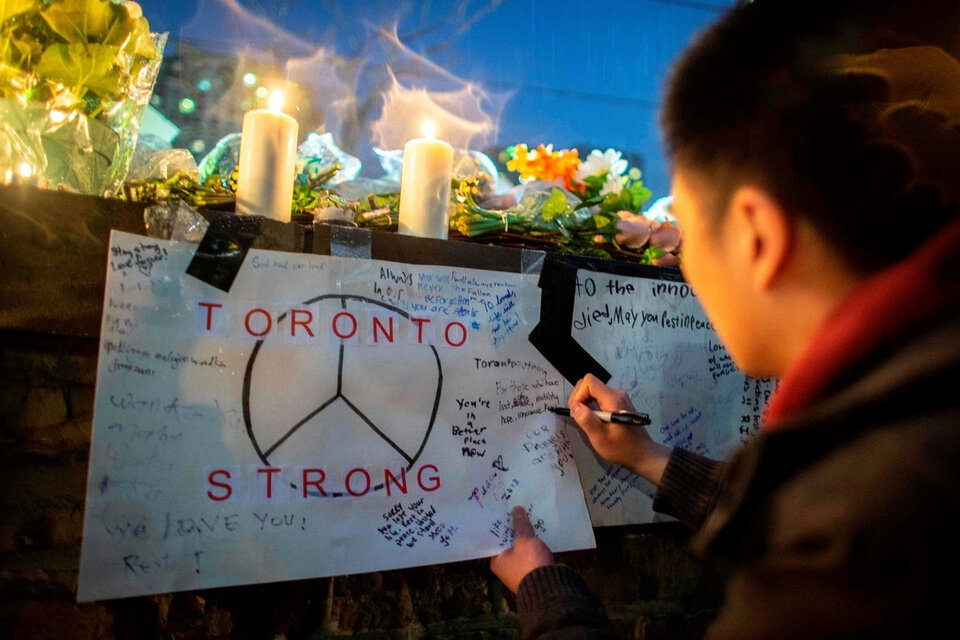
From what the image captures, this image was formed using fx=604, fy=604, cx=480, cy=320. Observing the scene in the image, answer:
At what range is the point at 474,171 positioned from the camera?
1234 mm

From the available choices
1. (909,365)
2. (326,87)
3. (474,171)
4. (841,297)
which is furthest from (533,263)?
(326,87)

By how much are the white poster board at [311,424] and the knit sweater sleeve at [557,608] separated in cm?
14

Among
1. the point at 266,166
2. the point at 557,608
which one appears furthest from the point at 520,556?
the point at 266,166

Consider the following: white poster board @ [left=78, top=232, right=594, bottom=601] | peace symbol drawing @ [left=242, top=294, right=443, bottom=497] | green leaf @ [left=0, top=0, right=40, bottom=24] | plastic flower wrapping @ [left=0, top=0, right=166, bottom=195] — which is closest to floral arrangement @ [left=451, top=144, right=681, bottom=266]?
white poster board @ [left=78, top=232, right=594, bottom=601]

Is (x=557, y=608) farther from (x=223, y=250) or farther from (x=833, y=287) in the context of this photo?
(x=223, y=250)

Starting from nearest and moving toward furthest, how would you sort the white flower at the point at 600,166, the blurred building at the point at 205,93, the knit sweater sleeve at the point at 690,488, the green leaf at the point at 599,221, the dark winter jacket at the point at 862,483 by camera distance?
1. the dark winter jacket at the point at 862,483
2. the knit sweater sleeve at the point at 690,488
3. the green leaf at the point at 599,221
4. the white flower at the point at 600,166
5. the blurred building at the point at 205,93

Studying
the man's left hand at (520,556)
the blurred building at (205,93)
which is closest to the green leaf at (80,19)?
the blurred building at (205,93)

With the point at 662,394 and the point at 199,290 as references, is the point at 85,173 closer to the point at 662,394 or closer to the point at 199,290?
the point at 199,290

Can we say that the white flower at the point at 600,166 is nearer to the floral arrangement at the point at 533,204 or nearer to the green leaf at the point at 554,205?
the floral arrangement at the point at 533,204

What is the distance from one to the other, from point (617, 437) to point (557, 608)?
0.33 meters

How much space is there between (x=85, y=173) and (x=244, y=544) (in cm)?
58

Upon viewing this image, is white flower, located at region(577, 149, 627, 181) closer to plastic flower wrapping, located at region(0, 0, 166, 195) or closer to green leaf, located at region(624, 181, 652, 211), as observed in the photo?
green leaf, located at region(624, 181, 652, 211)

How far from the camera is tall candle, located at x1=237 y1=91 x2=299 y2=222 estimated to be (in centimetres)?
93

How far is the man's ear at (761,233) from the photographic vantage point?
52 cm
